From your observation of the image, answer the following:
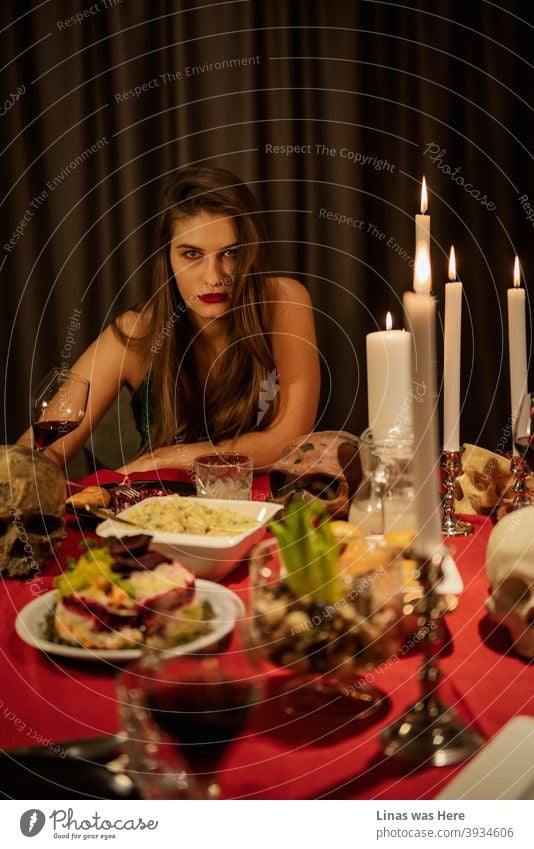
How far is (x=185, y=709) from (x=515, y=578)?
271mm

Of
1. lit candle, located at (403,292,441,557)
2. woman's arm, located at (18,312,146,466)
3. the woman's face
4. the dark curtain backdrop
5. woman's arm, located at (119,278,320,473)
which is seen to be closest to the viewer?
lit candle, located at (403,292,441,557)

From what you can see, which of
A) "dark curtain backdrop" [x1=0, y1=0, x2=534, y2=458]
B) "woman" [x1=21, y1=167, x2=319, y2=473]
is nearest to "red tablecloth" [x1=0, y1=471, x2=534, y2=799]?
"woman" [x1=21, y1=167, x2=319, y2=473]

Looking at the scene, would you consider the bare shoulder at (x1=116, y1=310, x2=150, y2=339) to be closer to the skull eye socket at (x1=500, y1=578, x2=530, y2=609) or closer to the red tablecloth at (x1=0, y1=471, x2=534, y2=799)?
the red tablecloth at (x1=0, y1=471, x2=534, y2=799)

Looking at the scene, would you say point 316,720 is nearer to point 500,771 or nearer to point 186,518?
point 500,771

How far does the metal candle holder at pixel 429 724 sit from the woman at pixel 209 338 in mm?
1027

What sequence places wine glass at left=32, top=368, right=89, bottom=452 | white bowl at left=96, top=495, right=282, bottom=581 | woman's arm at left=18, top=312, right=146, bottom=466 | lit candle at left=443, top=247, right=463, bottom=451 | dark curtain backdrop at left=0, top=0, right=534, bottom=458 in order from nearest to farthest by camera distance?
white bowl at left=96, top=495, right=282, bottom=581, lit candle at left=443, top=247, right=463, bottom=451, wine glass at left=32, top=368, right=89, bottom=452, woman's arm at left=18, top=312, right=146, bottom=466, dark curtain backdrop at left=0, top=0, right=534, bottom=458

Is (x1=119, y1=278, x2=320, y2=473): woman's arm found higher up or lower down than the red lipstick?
lower down

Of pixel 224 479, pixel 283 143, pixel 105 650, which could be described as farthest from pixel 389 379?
pixel 283 143

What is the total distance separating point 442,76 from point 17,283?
118 centimetres

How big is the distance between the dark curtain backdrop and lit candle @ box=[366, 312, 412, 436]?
112 centimetres

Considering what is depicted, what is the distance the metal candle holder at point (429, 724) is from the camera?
1.57 ft

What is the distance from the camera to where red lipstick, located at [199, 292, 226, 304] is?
1.71 m

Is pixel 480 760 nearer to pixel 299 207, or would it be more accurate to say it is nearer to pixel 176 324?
pixel 176 324

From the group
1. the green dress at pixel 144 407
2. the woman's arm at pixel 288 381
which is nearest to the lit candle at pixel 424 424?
the woman's arm at pixel 288 381
